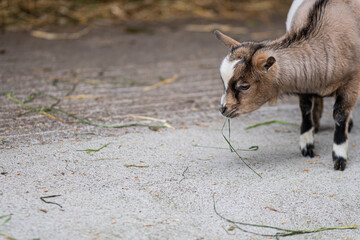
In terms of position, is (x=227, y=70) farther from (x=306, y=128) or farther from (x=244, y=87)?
(x=306, y=128)

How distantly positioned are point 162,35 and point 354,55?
13.8 feet

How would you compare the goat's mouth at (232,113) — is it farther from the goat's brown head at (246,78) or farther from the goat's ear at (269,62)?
the goat's ear at (269,62)

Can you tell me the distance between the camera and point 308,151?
3.97 m

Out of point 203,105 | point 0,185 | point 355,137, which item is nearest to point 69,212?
point 0,185

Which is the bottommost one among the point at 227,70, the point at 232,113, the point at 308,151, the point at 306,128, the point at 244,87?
the point at 308,151

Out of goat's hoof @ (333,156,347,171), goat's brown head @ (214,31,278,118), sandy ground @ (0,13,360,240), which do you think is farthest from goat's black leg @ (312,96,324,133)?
goat's brown head @ (214,31,278,118)

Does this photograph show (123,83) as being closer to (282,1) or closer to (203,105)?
(203,105)

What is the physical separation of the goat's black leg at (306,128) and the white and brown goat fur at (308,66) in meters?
0.20

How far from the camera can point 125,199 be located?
10.3ft

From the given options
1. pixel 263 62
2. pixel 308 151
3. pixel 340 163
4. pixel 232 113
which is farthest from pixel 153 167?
pixel 340 163

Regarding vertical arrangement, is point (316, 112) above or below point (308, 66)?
below

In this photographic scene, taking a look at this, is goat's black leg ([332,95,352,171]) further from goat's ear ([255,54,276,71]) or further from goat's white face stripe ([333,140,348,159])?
goat's ear ([255,54,276,71])

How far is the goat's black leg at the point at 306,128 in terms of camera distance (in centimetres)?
397

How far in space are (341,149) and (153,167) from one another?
4.73ft
